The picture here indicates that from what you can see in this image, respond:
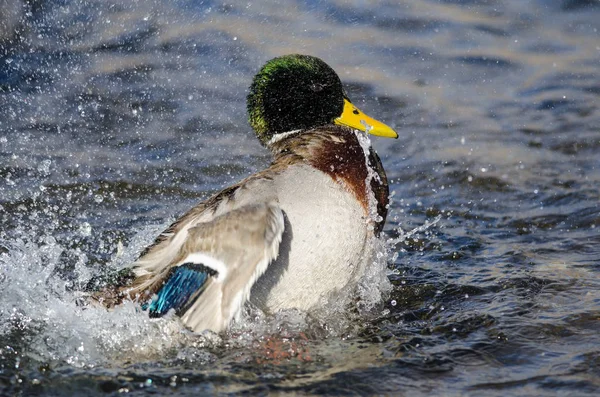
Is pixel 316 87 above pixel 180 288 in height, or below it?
above

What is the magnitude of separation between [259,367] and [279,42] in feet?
17.1

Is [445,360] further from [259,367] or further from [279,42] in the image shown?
[279,42]

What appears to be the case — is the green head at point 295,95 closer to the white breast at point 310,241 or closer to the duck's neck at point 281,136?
the duck's neck at point 281,136

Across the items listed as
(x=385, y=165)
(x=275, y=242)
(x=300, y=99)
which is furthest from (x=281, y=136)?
(x=385, y=165)

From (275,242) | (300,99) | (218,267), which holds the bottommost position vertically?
(218,267)

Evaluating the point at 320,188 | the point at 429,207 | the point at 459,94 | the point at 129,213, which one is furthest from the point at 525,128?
the point at 320,188

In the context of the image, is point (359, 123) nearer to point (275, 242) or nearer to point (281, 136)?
point (281, 136)

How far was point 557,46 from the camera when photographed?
8016 mm

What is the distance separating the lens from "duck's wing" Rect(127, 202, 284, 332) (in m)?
3.53

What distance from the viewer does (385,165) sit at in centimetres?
650

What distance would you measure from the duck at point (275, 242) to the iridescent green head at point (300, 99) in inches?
7.8

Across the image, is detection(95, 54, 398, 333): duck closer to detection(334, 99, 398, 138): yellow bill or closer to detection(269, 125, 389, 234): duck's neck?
detection(269, 125, 389, 234): duck's neck

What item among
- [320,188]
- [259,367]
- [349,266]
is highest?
[320,188]

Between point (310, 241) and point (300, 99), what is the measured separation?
938mm
